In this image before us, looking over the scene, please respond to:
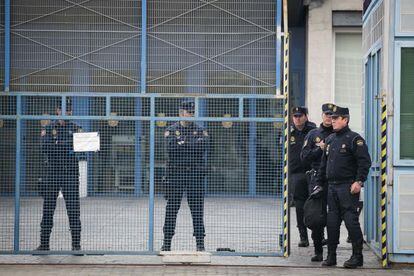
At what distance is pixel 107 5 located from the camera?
1135cm

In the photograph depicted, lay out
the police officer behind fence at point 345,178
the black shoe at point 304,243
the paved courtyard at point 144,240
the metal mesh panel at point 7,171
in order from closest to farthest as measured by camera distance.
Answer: the police officer behind fence at point 345,178 < the paved courtyard at point 144,240 < the metal mesh panel at point 7,171 < the black shoe at point 304,243

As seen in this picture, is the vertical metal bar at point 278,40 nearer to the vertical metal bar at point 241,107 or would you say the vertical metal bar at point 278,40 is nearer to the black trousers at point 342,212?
the vertical metal bar at point 241,107

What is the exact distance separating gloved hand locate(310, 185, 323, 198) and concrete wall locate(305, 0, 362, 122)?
9.75 meters

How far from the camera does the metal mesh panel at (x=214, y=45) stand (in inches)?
443

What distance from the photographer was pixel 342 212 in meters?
10.9

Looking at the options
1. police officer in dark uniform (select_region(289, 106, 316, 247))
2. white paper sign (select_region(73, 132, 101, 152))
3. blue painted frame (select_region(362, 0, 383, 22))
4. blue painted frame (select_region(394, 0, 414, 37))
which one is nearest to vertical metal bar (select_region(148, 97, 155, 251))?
white paper sign (select_region(73, 132, 101, 152))

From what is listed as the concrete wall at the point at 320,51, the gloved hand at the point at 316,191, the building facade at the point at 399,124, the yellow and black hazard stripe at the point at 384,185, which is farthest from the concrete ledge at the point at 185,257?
the concrete wall at the point at 320,51

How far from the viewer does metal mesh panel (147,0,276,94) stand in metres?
11.3

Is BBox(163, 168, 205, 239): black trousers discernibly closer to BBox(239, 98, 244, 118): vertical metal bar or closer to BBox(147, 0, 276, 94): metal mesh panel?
BBox(239, 98, 244, 118): vertical metal bar

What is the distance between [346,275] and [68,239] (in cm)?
365

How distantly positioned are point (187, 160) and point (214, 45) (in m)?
1.46

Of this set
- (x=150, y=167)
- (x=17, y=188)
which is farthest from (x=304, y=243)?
(x=17, y=188)

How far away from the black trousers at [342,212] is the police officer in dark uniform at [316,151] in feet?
1.37

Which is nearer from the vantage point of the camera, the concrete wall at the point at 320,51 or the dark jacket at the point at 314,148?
the dark jacket at the point at 314,148
